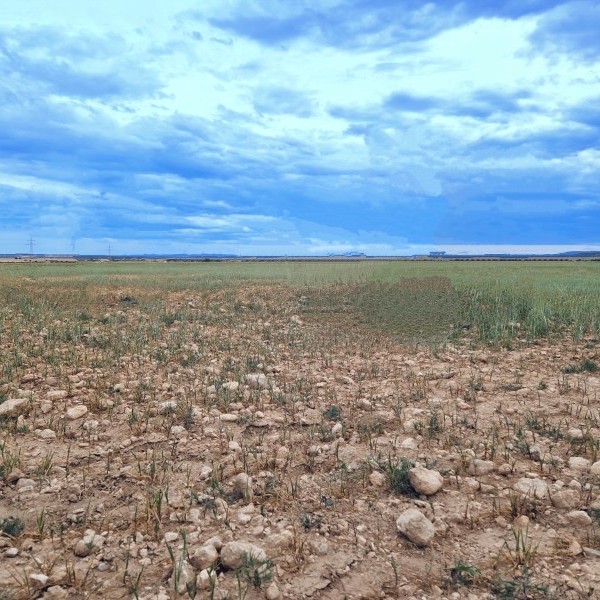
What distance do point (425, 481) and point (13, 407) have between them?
5.34 m

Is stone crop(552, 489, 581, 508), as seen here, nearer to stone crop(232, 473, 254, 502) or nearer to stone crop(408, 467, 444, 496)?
stone crop(408, 467, 444, 496)

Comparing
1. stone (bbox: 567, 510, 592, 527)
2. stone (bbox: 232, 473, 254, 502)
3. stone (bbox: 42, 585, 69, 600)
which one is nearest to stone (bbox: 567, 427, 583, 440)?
stone (bbox: 567, 510, 592, 527)

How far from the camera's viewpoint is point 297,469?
4.85m

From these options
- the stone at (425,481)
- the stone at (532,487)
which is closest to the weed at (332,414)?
the stone at (425,481)

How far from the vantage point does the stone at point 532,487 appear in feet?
13.5

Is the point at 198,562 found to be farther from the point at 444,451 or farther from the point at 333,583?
the point at 444,451

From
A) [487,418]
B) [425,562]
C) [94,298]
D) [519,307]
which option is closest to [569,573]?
[425,562]

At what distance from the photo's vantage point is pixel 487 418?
20.1ft

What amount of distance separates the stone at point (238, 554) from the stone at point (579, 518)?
2.52 metres

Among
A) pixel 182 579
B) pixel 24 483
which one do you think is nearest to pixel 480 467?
pixel 182 579

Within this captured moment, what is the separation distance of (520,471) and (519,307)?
36.5 ft

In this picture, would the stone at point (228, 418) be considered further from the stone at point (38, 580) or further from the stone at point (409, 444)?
the stone at point (38, 580)

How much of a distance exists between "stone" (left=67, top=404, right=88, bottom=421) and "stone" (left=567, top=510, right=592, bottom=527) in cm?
575

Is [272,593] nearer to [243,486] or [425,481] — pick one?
[243,486]
